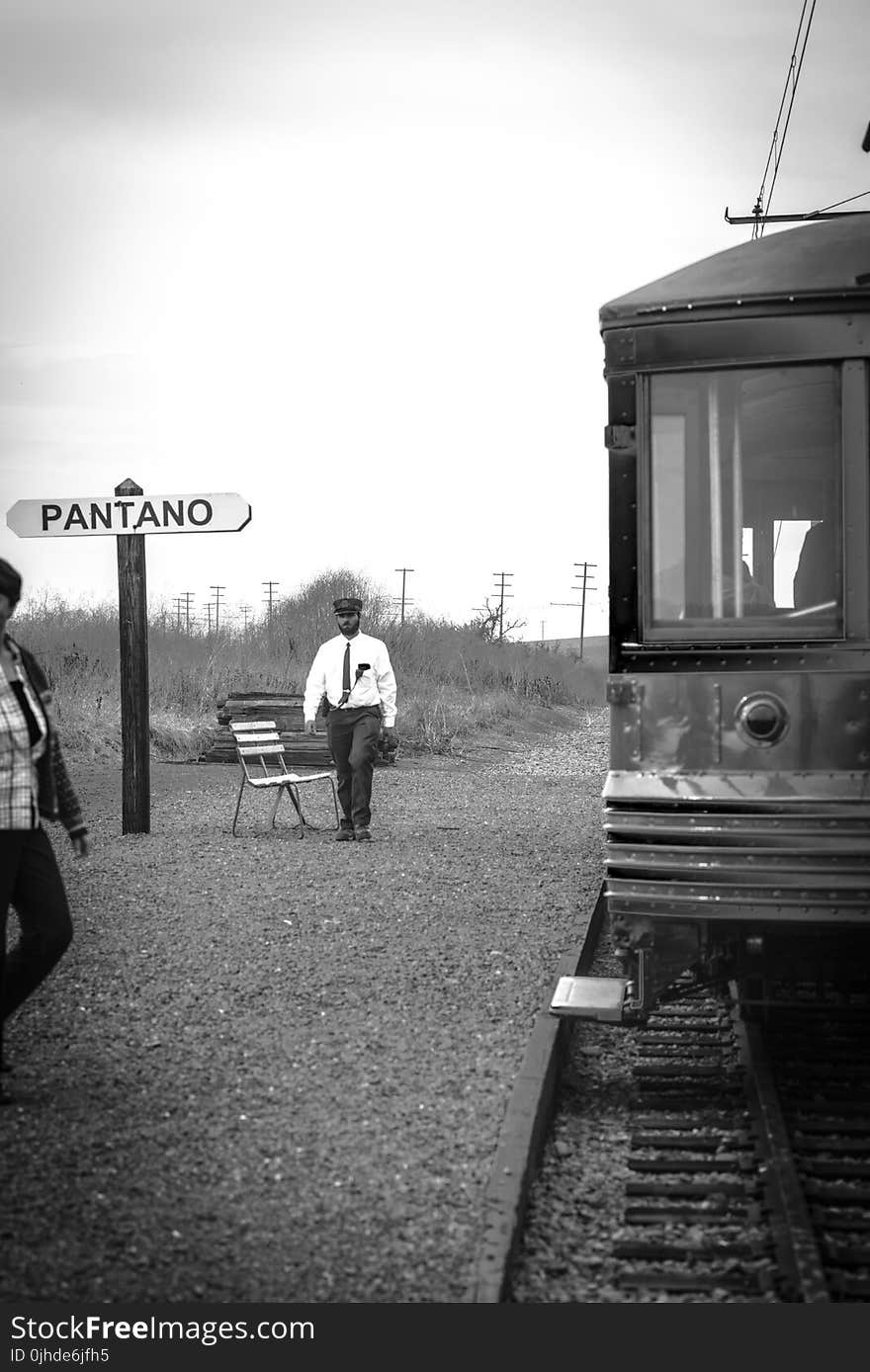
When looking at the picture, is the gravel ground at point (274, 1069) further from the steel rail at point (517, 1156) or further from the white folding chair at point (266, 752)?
the white folding chair at point (266, 752)

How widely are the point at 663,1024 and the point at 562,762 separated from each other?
652 inches

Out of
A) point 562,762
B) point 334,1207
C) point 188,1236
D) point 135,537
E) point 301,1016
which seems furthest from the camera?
point 562,762

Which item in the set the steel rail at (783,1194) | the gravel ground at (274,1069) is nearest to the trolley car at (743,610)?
the steel rail at (783,1194)

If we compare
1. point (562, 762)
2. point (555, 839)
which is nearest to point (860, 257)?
point (555, 839)

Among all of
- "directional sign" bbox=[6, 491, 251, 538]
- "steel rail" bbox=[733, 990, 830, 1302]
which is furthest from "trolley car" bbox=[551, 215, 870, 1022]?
"directional sign" bbox=[6, 491, 251, 538]

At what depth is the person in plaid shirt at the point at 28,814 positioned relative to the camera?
201 inches

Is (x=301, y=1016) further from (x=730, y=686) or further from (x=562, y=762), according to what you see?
(x=562, y=762)

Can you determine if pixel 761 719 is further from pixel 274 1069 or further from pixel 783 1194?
pixel 274 1069

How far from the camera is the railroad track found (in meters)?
4.08

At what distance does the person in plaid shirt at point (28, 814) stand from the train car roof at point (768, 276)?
2.40 m

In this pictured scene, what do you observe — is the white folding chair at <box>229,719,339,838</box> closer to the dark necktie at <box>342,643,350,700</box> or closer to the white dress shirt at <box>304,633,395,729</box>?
the white dress shirt at <box>304,633,395,729</box>

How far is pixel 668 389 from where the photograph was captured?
213 inches

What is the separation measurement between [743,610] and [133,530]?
7862 millimetres

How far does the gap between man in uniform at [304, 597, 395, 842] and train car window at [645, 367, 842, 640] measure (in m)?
7.05
